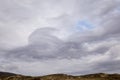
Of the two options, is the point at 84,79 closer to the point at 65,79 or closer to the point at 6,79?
the point at 65,79

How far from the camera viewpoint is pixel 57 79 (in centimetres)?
13775

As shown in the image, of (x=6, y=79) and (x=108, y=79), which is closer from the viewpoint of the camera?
(x=108, y=79)

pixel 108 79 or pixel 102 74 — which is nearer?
pixel 108 79

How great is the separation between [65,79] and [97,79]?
19519mm

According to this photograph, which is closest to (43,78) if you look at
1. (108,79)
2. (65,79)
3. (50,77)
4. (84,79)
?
(50,77)

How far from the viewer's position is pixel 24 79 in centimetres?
14862

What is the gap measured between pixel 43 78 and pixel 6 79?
32.9 m

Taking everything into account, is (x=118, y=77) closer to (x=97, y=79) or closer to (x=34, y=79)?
(x=97, y=79)

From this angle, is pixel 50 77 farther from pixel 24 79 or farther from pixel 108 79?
pixel 108 79

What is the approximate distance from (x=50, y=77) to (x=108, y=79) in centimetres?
3570

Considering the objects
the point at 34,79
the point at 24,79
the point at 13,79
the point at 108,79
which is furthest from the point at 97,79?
the point at 13,79

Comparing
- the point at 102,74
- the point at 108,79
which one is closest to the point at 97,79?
the point at 108,79

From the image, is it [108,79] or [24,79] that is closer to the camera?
[108,79]

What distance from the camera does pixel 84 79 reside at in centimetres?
13538
